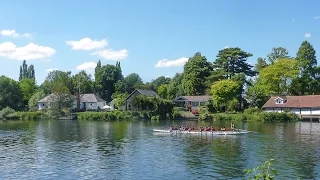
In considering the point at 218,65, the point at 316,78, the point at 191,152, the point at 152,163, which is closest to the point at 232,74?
the point at 218,65

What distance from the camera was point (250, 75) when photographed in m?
110

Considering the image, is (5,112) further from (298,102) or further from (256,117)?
(298,102)

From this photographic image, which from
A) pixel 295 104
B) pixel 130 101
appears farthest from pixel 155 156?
pixel 130 101

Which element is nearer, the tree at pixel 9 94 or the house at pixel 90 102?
the tree at pixel 9 94

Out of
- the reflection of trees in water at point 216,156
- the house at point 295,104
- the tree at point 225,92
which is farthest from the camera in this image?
the tree at point 225,92

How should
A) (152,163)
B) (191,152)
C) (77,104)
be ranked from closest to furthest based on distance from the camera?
(152,163) → (191,152) → (77,104)

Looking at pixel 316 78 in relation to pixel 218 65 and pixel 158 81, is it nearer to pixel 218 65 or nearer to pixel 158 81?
pixel 218 65

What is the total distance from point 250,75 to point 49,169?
86.2 meters

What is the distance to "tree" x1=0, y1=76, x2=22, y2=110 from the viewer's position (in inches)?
4269

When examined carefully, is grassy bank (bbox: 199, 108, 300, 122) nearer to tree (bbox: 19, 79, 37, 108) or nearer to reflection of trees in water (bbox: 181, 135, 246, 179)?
reflection of trees in water (bbox: 181, 135, 246, 179)

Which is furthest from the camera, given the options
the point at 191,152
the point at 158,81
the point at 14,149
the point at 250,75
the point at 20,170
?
the point at 158,81

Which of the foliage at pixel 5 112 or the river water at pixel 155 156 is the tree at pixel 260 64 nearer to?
the river water at pixel 155 156

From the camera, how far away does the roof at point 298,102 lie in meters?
86.3

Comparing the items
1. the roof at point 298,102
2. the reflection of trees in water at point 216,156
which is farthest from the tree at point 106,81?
the reflection of trees in water at point 216,156
